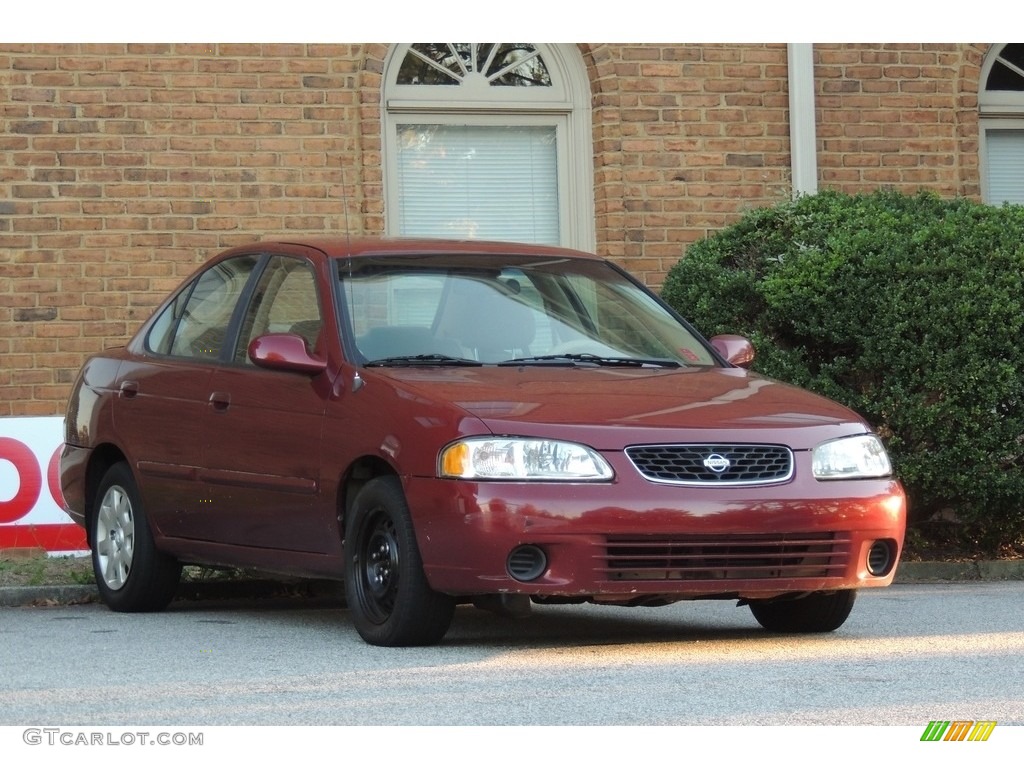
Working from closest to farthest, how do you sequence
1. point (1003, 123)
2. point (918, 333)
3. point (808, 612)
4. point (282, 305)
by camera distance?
point (808, 612) < point (282, 305) < point (918, 333) < point (1003, 123)

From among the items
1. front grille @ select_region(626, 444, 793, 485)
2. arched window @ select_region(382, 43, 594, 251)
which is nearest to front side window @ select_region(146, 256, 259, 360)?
front grille @ select_region(626, 444, 793, 485)

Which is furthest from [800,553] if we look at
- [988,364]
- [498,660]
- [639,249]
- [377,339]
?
[639,249]

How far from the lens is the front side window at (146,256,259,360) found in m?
8.73

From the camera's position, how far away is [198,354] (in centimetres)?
878

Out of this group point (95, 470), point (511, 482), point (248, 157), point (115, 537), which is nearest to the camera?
point (511, 482)

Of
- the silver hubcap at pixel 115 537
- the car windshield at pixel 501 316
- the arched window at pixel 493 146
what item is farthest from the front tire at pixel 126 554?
the arched window at pixel 493 146

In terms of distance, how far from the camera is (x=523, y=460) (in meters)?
6.93

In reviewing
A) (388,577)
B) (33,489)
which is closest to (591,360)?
(388,577)

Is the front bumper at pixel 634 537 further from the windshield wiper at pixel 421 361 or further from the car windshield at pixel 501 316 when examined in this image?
the car windshield at pixel 501 316

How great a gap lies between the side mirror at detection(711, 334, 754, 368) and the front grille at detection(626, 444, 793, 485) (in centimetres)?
133

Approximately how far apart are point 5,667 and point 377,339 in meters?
1.95

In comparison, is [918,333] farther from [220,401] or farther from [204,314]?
[220,401]

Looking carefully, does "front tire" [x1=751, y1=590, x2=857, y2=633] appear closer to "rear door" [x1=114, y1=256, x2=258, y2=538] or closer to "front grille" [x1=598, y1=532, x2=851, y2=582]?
"front grille" [x1=598, y1=532, x2=851, y2=582]

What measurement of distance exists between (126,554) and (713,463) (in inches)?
131
